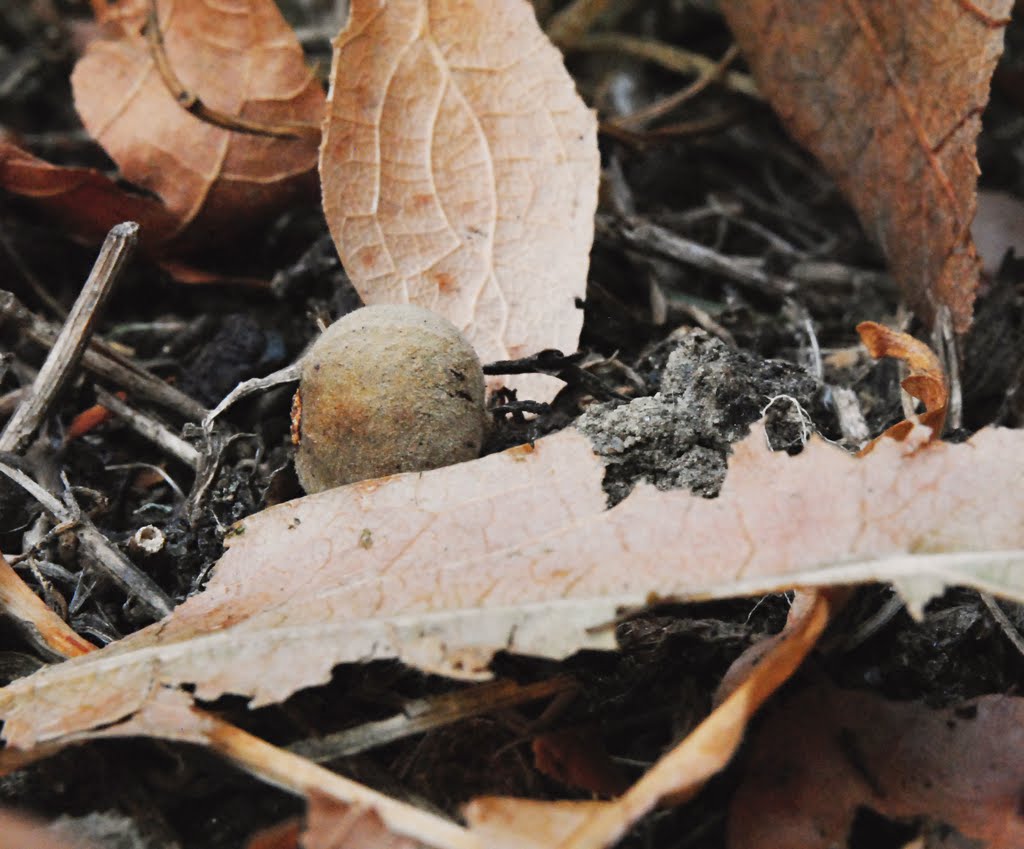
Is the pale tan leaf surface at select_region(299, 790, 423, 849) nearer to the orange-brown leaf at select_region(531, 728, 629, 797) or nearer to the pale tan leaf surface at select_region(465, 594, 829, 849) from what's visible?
the pale tan leaf surface at select_region(465, 594, 829, 849)

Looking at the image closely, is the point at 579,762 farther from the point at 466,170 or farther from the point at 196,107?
the point at 196,107

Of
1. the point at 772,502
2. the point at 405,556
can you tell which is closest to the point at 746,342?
the point at 772,502

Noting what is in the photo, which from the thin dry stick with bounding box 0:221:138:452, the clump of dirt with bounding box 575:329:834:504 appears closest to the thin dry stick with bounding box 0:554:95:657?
the thin dry stick with bounding box 0:221:138:452

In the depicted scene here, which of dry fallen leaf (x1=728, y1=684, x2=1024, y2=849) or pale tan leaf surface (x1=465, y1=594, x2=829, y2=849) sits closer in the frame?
pale tan leaf surface (x1=465, y1=594, x2=829, y2=849)

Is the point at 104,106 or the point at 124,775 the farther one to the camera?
the point at 104,106

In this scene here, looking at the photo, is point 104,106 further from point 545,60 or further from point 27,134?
point 545,60
